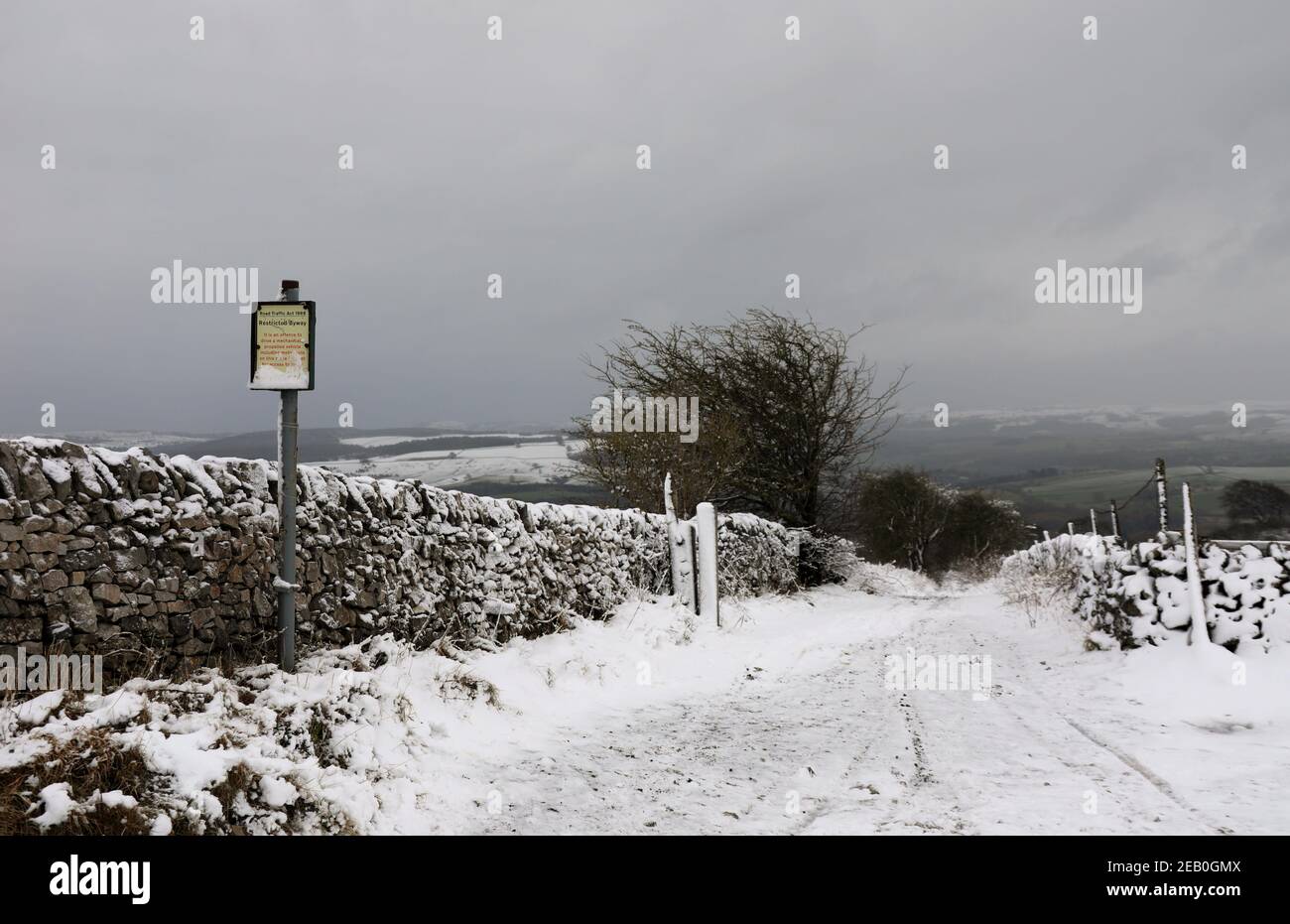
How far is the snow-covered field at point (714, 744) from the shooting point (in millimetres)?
4516

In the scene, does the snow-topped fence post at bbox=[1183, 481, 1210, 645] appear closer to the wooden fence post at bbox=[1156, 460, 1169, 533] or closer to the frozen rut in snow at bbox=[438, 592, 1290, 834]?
the frozen rut in snow at bbox=[438, 592, 1290, 834]

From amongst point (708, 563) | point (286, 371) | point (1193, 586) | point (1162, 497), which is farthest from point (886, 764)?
point (708, 563)

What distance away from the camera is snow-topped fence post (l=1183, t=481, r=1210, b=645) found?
29.8 feet

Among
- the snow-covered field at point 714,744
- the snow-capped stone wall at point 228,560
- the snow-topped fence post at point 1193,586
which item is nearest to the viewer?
the snow-covered field at point 714,744

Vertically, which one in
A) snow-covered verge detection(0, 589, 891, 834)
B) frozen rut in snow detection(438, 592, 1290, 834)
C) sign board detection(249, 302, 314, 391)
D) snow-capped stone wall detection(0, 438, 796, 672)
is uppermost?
sign board detection(249, 302, 314, 391)

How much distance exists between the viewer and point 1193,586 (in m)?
9.22

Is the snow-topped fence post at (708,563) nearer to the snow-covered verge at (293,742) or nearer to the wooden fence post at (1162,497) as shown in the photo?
the snow-covered verge at (293,742)

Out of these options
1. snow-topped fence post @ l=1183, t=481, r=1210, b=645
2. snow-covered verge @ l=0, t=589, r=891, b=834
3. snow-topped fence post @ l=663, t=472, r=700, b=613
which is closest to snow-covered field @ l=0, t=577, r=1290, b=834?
snow-covered verge @ l=0, t=589, r=891, b=834

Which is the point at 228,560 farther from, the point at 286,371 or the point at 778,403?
the point at 778,403

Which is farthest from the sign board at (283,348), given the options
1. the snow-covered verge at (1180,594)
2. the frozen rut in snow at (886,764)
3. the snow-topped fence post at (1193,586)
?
the snow-covered verge at (1180,594)

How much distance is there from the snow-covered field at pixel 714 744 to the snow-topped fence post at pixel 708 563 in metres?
3.40

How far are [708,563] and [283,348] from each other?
9016mm

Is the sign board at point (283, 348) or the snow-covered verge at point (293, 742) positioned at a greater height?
the sign board at point (283, 348)

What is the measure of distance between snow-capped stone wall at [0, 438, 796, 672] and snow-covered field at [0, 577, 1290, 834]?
537 mm
